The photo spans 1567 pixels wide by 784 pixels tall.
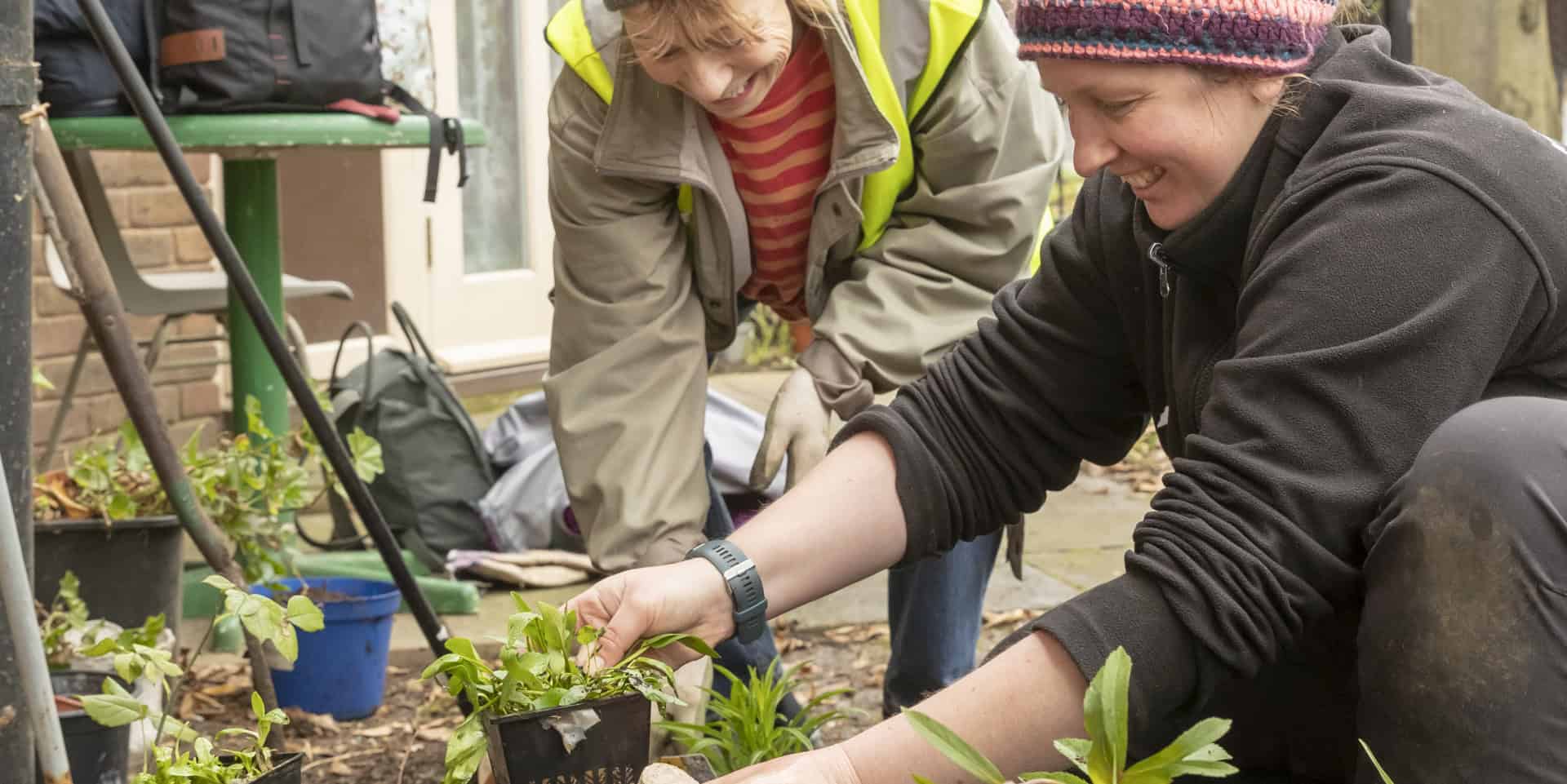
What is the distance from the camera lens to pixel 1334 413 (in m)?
1.44

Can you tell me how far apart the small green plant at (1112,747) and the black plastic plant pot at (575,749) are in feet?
1.16

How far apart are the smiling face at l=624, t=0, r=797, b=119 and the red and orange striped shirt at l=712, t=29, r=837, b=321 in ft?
0.39

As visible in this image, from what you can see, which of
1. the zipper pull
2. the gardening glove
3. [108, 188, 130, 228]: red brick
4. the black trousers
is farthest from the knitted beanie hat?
[108, 188, 130, 228]: red brick

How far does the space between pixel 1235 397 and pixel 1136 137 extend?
0.86 ft

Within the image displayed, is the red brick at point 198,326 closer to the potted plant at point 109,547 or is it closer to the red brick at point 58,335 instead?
the red brick at point 58,335

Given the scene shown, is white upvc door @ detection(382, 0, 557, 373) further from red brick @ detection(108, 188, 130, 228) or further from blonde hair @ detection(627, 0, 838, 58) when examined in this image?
blonde hair @ detection(627, 0, 838, 58)

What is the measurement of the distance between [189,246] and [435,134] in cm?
195

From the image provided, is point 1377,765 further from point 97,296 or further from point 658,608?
point 97,296

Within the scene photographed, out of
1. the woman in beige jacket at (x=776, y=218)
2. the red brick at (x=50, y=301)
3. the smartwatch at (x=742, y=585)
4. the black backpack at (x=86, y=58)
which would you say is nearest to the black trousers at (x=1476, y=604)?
the smartwatch at (x=742, y=585)

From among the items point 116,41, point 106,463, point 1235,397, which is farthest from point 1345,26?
point 106,463

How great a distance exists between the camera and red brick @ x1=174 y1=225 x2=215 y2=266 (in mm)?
4977

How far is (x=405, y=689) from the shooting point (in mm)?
3344

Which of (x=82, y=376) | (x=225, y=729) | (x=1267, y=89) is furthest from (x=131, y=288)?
(x=1267, y=89)

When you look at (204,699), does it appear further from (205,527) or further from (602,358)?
(602,358)
